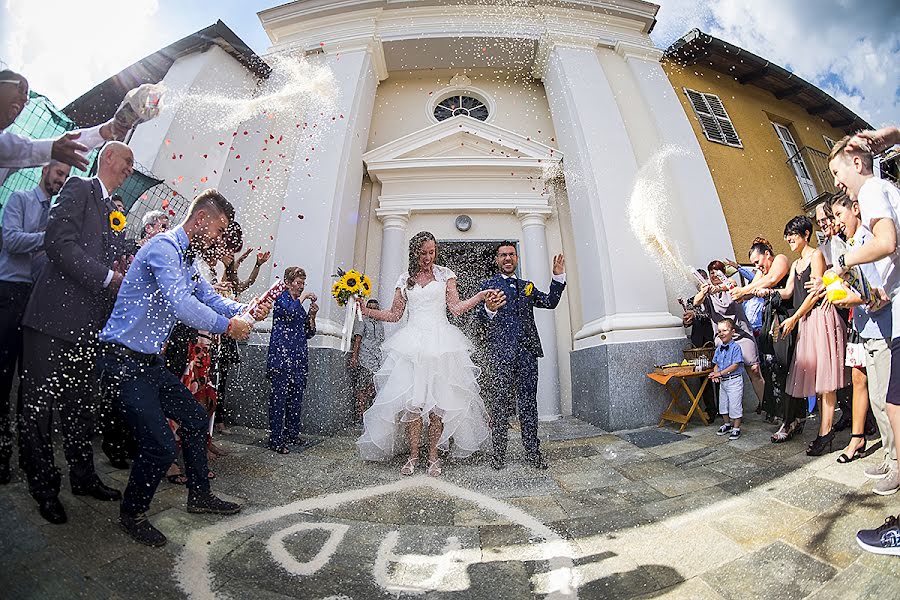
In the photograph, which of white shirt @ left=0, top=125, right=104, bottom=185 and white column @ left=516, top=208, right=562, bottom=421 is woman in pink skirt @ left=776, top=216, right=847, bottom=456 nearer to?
white column @ left=516, top=208, right=562, bottom=421

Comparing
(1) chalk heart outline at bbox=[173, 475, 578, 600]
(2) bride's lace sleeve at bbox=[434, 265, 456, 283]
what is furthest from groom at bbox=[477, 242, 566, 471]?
(1) chalk heart outline at bbox=[173, 475, 578, 600]

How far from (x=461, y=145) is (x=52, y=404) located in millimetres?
6835

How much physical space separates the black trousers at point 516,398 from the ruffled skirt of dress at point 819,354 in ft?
7.36

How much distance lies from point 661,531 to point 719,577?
0.45 meters

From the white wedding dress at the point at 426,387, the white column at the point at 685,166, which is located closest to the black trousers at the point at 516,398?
the white wedding dress at the point at 426,387

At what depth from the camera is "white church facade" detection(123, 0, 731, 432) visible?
210 inches

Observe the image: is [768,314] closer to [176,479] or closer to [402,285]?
[402,285]

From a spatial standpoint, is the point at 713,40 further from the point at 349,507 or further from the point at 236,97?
the point at 349,507

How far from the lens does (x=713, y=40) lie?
717 cm

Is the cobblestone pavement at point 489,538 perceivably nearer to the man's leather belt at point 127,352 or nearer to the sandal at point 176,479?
the sandal at point 176,479

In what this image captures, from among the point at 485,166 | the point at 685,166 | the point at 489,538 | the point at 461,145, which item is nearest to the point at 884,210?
the point at 489,538

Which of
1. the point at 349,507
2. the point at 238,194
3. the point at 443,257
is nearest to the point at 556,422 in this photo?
the point at 443,257

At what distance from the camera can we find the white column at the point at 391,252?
6801 millimetres

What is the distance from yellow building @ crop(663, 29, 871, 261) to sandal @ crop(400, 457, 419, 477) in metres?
6.27
